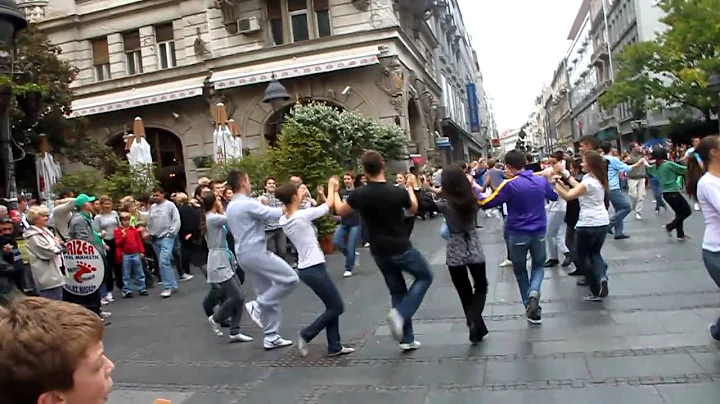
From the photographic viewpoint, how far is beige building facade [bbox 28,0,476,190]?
25188 millimetres

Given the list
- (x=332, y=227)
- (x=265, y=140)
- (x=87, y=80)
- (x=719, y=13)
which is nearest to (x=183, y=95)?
(x=265, y=140)

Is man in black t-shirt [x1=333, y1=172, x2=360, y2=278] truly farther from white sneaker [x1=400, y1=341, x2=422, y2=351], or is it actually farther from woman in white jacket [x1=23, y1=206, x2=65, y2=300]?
white sneaker [x1=400, y1=341, x2=422, y2=351]

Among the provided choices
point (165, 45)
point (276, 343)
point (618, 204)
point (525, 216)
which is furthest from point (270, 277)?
point (165, 45)

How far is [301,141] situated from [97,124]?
15.7 m

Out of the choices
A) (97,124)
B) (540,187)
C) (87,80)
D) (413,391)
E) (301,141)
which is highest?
(87,80)

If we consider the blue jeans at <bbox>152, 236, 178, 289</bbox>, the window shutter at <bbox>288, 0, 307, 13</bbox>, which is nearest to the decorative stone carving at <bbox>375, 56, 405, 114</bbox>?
the window shutter at <bbox>288, 0, 307, 13</bbox>

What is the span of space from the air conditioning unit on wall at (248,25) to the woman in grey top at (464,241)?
20746 millimetres

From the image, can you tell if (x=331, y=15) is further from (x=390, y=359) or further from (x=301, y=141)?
(x=390, y=359)

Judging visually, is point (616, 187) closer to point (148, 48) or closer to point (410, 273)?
point (410, 273)

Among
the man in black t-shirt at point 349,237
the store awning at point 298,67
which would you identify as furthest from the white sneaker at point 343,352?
the store awning at point 298,67

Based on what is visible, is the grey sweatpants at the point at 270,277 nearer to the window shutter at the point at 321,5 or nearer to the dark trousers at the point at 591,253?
the dark trousers at the point at 591,253

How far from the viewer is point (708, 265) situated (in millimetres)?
5641

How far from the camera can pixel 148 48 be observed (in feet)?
92.1

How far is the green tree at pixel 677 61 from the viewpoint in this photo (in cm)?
3388
